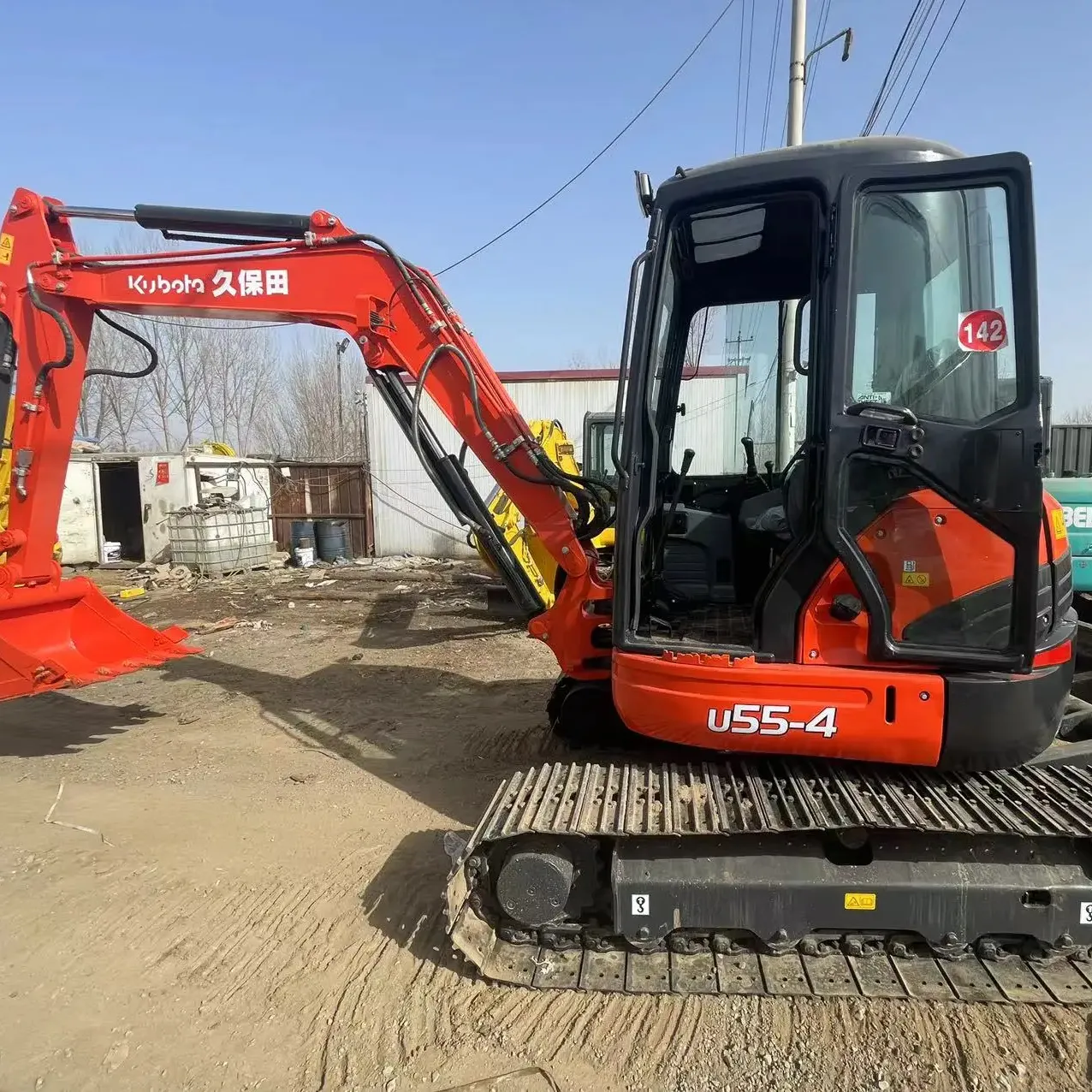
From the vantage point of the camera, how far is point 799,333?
12.6 ft

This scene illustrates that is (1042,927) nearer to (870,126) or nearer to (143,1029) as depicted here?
(143,1029)

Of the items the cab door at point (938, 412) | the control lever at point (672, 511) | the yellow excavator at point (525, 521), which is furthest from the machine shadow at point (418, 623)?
the cab door at point (938, 412)

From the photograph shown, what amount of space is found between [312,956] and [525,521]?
142 inches

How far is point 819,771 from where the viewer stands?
118 inches

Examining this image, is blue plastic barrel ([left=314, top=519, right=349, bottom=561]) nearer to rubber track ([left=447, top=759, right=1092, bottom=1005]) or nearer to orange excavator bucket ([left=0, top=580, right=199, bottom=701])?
orange excavator bucket ([left=0, top=580, right=199, bottom=701])

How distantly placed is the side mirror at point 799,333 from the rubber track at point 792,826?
1.79m

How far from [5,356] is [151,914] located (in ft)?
10.6

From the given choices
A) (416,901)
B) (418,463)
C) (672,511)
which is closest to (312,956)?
(416,901)

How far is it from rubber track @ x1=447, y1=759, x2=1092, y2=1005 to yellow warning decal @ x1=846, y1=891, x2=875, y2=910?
0.21 m

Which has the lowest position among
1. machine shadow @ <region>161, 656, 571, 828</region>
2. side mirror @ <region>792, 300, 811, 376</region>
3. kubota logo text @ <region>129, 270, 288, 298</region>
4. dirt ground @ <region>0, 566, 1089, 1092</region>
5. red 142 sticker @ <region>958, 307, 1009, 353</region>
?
dirt ground @ <region>0, 566, 1089, 1092</region>

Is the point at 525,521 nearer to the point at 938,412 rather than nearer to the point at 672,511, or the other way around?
the point at 672,511

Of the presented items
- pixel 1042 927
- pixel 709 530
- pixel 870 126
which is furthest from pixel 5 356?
pixel 870 126

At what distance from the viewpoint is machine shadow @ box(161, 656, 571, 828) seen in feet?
15.4

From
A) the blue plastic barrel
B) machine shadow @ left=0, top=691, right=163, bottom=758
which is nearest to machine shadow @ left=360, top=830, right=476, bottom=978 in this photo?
machine shadow @ left=0, top=691, right=163, bottom=758
